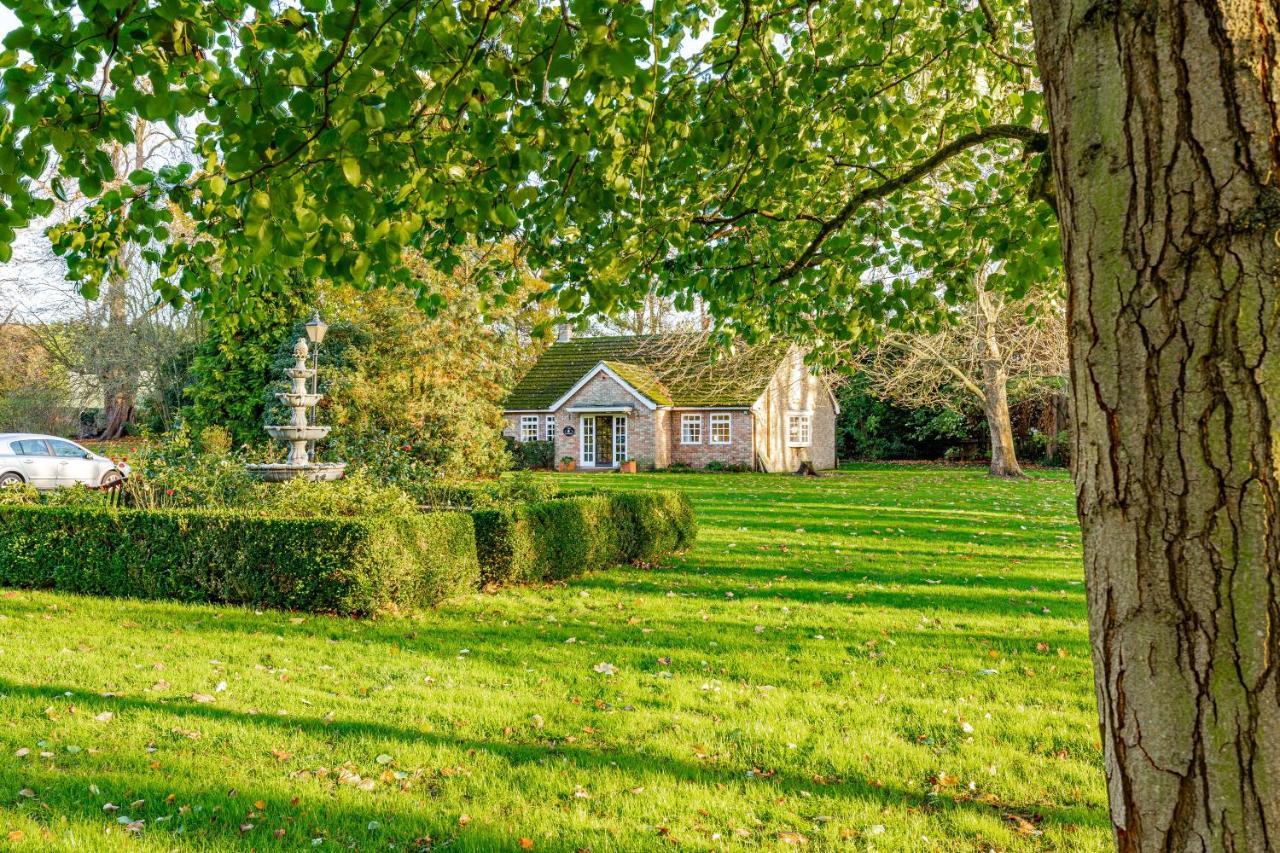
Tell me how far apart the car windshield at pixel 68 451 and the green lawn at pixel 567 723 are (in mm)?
15414

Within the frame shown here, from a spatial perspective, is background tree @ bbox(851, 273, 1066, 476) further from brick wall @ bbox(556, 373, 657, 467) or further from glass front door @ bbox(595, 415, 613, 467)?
glass front door @ bbox(595, 415, 613, 467)

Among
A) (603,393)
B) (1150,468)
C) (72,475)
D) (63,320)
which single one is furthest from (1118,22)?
(63,320)

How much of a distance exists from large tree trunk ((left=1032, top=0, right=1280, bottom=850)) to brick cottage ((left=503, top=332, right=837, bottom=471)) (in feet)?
95.4

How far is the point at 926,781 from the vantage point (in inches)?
171

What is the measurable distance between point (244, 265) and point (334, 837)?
3.04 m

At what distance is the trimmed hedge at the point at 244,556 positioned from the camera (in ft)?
26.2

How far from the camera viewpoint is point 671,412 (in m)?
33.9

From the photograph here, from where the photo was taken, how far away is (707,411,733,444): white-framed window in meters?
32.5

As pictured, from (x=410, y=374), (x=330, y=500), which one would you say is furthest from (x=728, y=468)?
(x=330, y=500)

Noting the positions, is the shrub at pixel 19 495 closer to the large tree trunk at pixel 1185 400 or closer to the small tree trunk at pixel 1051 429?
the large tree trunk at pixel 1185 400

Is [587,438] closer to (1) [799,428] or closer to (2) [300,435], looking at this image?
(1) [799,428]

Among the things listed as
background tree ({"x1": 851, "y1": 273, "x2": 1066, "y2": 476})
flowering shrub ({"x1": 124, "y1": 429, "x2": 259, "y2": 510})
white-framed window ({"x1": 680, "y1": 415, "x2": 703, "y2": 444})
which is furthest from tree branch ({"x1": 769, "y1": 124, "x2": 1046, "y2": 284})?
white-framed window ({"x1": 680, "y1": 415, "x2": 703, "y2": 444})

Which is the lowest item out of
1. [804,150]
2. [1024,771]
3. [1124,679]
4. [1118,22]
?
[1024,771]

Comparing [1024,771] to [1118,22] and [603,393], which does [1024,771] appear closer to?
[1118,22]
